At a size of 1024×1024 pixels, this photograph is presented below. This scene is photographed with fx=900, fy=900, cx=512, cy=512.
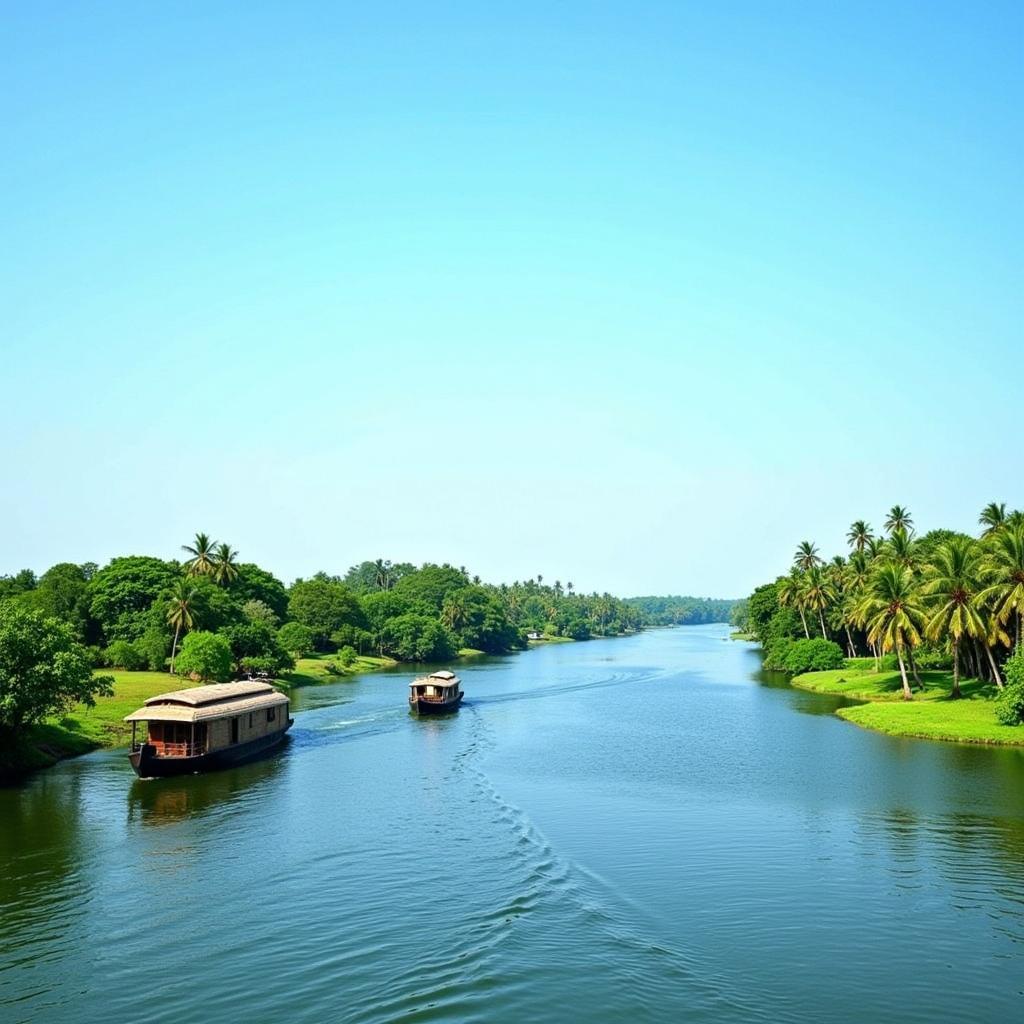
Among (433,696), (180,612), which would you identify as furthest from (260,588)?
(433,696)

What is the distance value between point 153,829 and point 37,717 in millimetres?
16009

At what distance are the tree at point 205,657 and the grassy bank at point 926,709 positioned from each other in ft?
205

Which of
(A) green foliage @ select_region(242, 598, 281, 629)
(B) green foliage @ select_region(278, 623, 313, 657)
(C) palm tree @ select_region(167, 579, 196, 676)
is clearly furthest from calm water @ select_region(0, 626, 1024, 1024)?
(B) green foliage @ select_region(278, 623, 313, 657)

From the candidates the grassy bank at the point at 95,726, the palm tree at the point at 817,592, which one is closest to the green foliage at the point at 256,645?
the grassy bank at the point at 95,726

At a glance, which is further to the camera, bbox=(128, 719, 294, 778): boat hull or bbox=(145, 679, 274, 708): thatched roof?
bbox=(145, 679, 274, 708): thatched roof

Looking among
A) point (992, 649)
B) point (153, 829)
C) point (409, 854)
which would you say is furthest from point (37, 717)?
point (992, 649)

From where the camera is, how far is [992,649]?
291ft

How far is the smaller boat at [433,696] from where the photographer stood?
8575 cm

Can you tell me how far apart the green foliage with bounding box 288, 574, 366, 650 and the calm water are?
290 ft

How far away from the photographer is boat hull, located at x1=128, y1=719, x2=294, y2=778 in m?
54.4

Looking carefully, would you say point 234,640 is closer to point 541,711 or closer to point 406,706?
point 406,706

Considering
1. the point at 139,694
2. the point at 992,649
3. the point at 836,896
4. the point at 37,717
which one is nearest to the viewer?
the point at 836,896

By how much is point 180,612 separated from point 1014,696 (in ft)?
268

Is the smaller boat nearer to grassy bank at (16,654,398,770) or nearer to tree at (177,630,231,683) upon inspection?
tree at (177,630,231,683)
